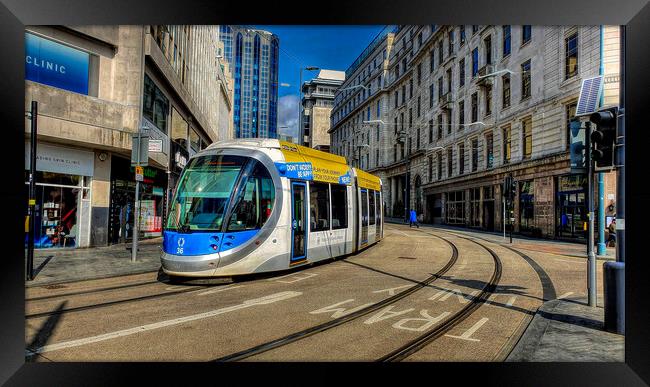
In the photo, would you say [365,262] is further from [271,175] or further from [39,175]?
[39,175]

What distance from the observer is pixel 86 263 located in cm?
1154

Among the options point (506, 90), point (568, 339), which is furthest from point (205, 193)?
point (506, 90)

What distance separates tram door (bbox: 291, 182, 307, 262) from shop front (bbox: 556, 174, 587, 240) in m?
17.6

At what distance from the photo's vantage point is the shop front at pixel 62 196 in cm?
1398

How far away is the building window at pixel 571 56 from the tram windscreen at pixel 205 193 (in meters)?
20.8

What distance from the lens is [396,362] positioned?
4.62 metres

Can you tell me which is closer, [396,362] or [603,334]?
[396,362]

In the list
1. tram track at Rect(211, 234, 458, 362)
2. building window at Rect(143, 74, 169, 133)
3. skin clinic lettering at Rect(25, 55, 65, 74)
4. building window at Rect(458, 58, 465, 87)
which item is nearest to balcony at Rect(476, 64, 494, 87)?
building window at Rect(458, 58, 465, 87)

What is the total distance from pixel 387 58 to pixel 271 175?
5181 centimetres

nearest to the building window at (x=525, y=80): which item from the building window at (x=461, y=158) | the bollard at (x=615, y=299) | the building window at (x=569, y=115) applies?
the building window at (x=569, y=115)

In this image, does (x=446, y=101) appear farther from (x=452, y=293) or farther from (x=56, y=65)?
(x=452, y=293)

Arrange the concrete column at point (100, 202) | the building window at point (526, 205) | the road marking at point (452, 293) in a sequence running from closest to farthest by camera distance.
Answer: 1. the road marking at point (452, 293)
2. the concrete column at point (100, 202)
3. the building window at point (526, 205)
